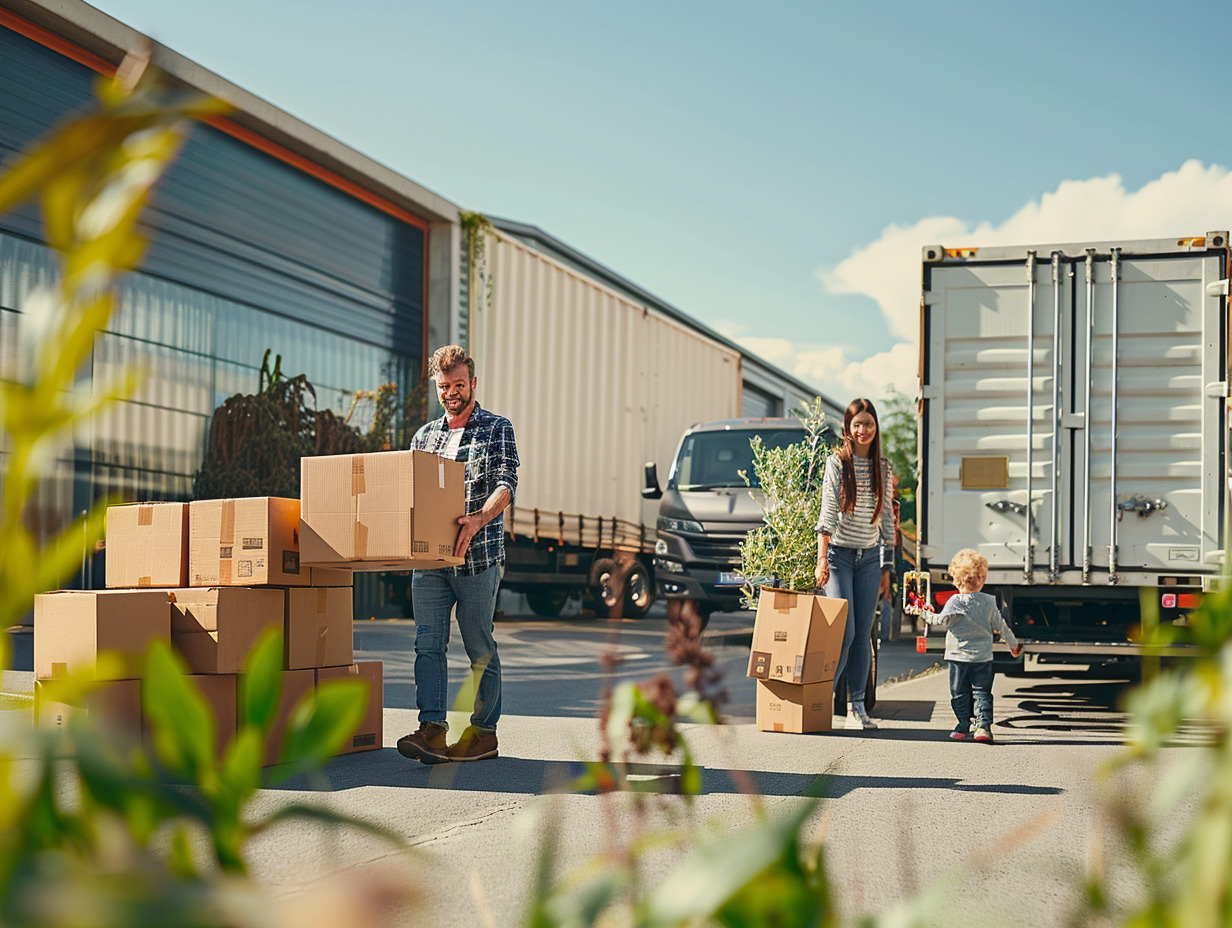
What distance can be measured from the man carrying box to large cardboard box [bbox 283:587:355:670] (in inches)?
18.6

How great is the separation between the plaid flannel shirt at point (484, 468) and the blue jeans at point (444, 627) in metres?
0.08

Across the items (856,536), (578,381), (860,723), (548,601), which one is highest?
(578,381)

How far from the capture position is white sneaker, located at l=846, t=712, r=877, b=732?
7047mm

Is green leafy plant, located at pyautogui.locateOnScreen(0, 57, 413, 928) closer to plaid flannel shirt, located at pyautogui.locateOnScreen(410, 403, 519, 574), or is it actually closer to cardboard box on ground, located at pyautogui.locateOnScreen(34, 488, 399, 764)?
cardboard box on ground, located at pyautogui.locateOnScreen(34, 488, 399, 764)

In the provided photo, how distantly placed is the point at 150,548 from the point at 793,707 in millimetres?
3406

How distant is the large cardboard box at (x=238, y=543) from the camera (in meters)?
5.42

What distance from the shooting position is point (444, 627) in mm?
5578

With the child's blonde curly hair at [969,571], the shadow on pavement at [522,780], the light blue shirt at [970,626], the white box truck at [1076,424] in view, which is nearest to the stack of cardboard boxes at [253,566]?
the shadow on pavement at [522,780]

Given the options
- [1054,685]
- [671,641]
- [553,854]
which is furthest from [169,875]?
[1054,685]

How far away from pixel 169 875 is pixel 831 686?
6880 mm

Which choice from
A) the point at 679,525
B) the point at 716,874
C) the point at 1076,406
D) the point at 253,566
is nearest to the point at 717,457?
the point at 679,525

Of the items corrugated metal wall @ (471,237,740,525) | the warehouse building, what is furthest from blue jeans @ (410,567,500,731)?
corrugated metal wall @ (471,237,740,525)

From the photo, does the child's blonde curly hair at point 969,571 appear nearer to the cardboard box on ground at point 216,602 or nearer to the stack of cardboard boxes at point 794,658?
the stack of cardboard boxes at point 794,658

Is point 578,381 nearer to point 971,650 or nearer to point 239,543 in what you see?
point 971,650
